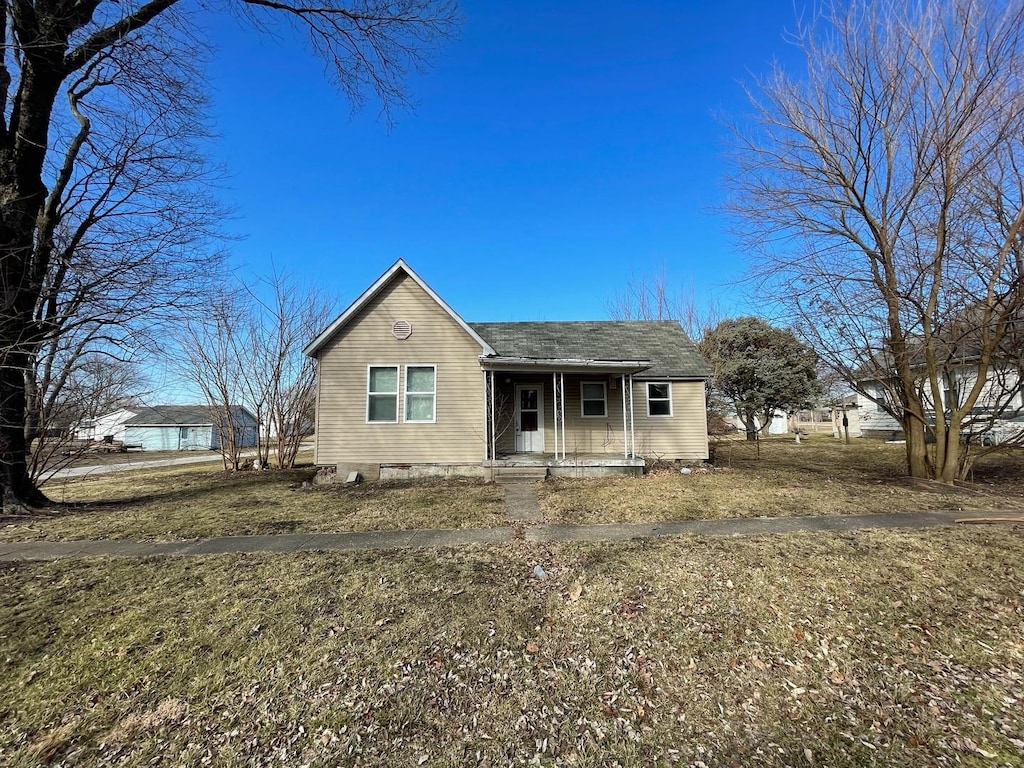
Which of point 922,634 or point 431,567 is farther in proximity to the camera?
point 431,567

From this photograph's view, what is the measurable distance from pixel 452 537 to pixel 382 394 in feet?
22.5

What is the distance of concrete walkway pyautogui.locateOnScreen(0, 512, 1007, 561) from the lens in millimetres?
6109

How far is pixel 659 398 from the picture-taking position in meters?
14.4

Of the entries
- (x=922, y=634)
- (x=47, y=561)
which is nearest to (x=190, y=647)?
(x=47, y=561)

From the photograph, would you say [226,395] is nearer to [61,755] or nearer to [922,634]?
[61,755]

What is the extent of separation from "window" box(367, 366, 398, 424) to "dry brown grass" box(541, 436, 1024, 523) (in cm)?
488

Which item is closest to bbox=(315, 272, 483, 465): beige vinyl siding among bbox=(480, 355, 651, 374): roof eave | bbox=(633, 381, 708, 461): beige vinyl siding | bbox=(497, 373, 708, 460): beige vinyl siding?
bbox=(480, 355, 651, 374): roof eave

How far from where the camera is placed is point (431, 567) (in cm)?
528

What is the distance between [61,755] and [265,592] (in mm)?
1982

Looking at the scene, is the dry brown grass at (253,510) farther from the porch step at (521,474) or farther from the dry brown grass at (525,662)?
the dry brown grass at (525,662)

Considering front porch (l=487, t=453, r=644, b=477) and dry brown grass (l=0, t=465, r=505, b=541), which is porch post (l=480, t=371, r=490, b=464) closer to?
front porch (l=487, t=453, r=644, b=477)

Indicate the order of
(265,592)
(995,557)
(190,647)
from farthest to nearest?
(995,557), (265,592), (190,647)

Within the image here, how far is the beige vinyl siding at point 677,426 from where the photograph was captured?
46.6 ft

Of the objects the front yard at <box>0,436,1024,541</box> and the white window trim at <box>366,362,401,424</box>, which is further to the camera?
the white window trim at <box>366,362,401,424</box>
